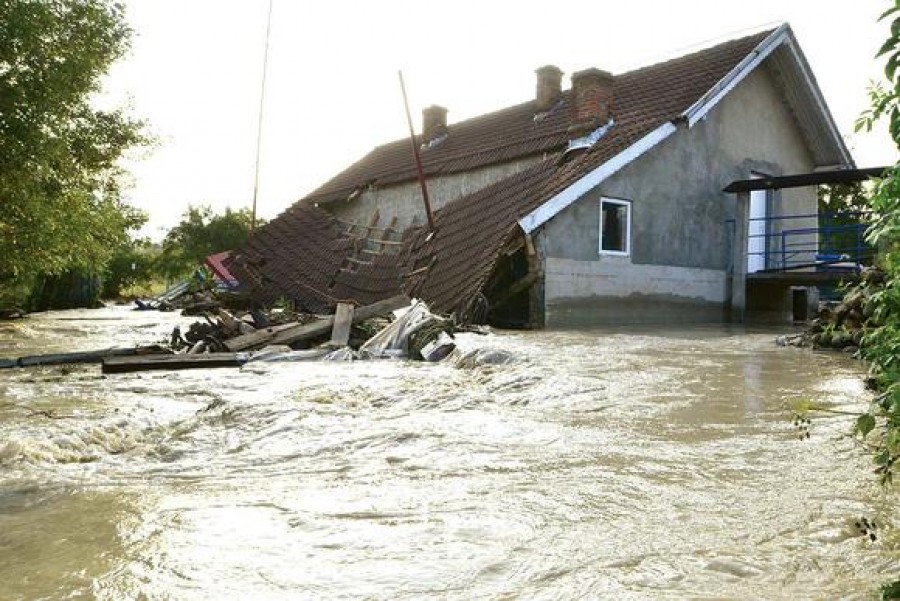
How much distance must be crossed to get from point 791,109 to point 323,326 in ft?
44.0

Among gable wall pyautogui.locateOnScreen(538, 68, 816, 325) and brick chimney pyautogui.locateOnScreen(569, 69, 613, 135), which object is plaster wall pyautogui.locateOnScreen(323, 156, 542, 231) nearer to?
brick chimney pyautogui.locateOnScreen(569, 69, 613, 135)

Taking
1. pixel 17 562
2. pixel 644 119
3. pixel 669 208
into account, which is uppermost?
pixel 644 119

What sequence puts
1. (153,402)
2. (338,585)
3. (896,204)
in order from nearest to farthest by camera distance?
(896,204)
(338,585)
(153,402)

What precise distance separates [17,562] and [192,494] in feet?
2.97

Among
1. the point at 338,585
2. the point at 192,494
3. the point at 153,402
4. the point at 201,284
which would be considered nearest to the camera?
the point at 338,585

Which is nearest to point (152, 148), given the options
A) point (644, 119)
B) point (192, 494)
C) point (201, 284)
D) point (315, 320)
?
point (201, 284)

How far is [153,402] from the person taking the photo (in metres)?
6.20

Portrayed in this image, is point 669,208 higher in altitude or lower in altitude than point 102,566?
higher

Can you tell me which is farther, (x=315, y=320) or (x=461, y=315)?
(x=461, y=315)

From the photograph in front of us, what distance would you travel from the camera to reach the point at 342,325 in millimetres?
10859

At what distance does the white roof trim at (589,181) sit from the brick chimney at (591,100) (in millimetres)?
1211

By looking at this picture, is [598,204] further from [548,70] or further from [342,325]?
→ [548,70]

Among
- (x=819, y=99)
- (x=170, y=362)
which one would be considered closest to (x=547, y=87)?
(x=819, y=99)

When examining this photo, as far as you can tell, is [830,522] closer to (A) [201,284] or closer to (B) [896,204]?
A: (B) [896,204]
